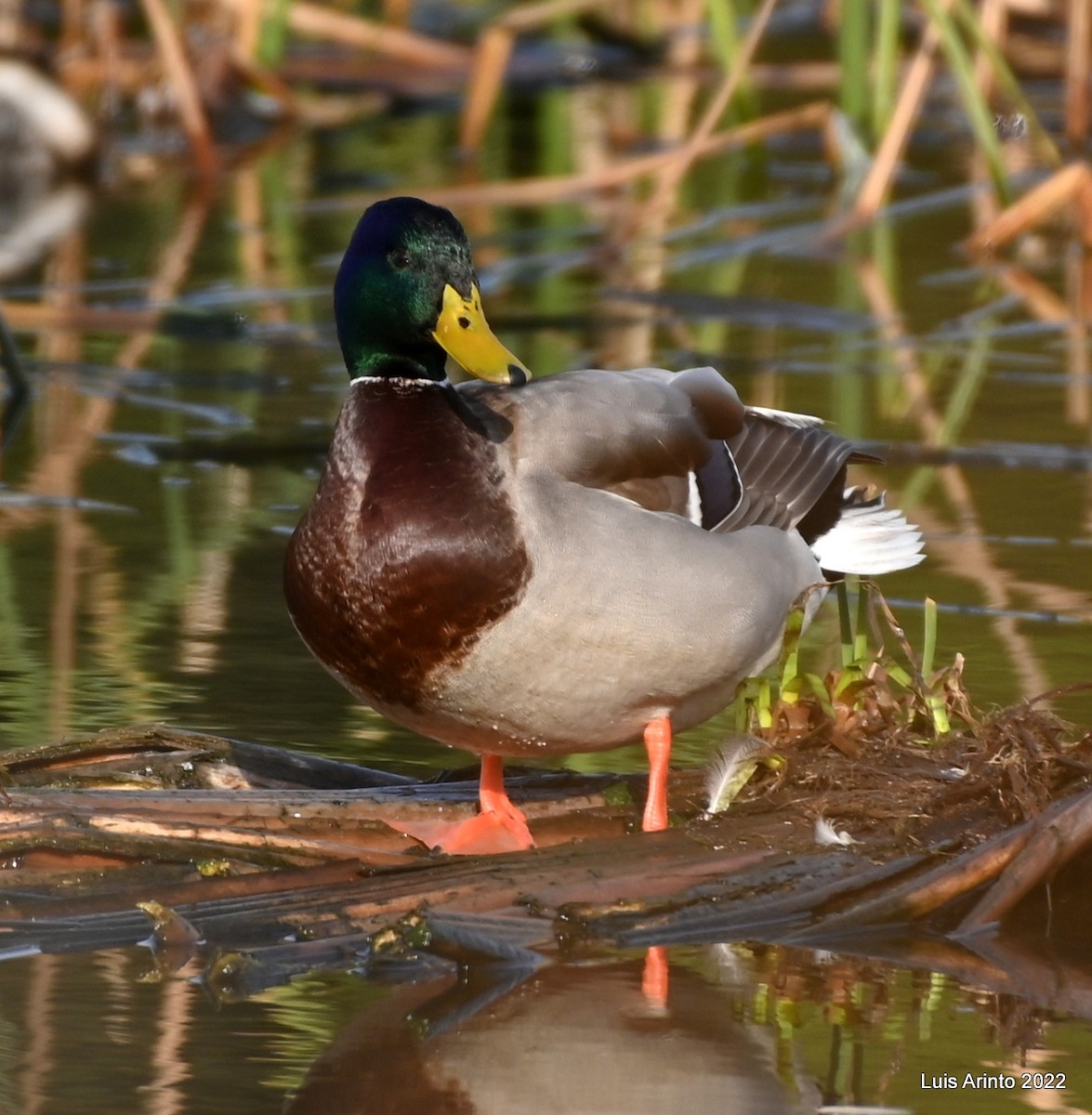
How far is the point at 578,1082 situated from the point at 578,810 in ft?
3.60

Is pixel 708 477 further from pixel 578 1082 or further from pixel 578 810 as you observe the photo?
pixel 578 1082

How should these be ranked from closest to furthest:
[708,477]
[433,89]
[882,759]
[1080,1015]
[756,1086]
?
[756,1086] → [1080,1015] → [882,759] → [708,477] → [433,89]

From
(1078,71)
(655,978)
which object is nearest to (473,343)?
(655,978)

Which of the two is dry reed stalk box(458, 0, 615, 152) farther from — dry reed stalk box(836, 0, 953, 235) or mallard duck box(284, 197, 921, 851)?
mallard duck box(284, 197, 921, 851)

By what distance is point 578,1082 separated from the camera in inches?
117

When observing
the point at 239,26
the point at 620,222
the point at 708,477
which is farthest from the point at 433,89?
the point at 708,477

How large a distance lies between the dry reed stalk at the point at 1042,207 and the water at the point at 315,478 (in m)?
0.16

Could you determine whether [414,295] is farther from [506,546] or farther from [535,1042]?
[535,1042]

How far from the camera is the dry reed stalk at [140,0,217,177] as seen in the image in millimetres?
10688

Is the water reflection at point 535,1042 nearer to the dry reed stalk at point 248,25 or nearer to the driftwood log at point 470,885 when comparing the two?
the driftwood log at point 470,885

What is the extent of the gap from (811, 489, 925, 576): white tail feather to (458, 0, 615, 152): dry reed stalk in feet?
24.5

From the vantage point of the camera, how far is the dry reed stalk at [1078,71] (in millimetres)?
10508

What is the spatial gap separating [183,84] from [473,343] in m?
7.67

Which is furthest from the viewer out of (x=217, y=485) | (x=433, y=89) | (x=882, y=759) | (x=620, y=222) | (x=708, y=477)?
(x=433, y=89)
